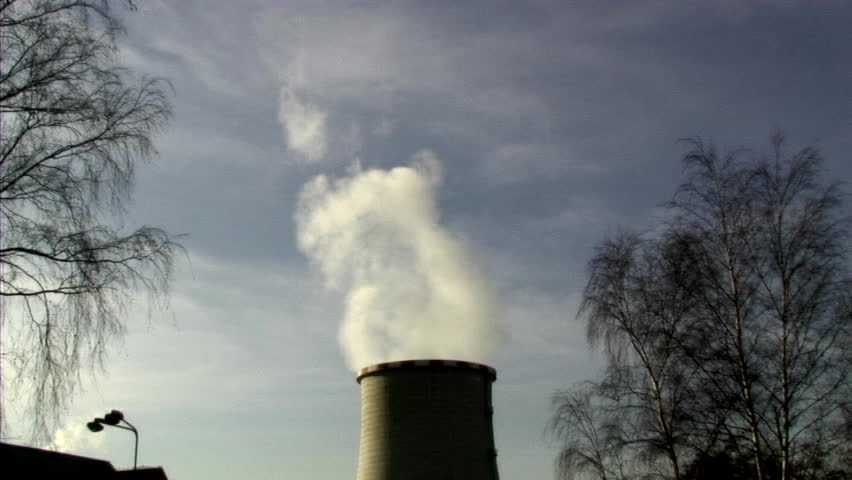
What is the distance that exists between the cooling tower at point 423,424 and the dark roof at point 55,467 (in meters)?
5.66

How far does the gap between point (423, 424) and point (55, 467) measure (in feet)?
26.5

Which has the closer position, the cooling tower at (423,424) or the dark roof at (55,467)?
the dark roof at (55,467)

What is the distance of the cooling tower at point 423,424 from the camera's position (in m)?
17.2

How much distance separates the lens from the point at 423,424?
682 inches

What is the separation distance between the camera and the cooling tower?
17.2m

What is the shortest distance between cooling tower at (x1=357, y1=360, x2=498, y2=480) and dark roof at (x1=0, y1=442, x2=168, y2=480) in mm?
5660

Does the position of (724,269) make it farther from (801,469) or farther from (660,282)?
(801,469)

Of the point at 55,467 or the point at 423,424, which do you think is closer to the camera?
the point at 55,467

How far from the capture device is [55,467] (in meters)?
11.0

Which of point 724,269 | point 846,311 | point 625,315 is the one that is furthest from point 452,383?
point 846,311

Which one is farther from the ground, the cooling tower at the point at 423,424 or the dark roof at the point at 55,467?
the cooling tower at the point at 423,424

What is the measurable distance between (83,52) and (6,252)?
194 cm

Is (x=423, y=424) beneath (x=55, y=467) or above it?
above

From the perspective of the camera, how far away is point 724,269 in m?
11.8
